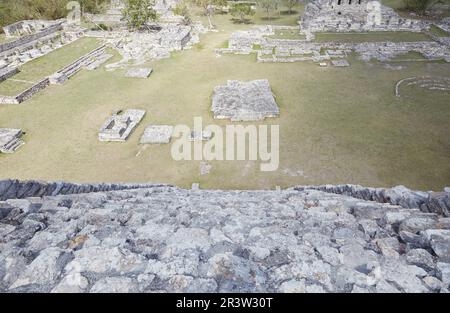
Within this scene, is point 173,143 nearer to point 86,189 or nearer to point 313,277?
point 86,189

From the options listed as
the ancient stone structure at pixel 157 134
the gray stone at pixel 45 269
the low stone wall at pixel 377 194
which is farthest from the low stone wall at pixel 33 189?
the ancient stone structure at pixel 157 134

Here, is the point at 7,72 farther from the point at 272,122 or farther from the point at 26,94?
the point at 272,122

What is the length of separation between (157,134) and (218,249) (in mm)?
11100

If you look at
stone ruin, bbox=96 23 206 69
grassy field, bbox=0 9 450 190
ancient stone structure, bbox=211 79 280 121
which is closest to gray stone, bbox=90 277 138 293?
grassy field, bbox=0 9 450 190

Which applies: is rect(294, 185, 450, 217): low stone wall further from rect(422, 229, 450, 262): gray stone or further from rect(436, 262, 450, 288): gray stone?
rect(436, 262, 450, 288): gray stone

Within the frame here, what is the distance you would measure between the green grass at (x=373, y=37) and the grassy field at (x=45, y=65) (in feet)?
65.5

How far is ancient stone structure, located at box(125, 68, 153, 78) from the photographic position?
65.4 feet

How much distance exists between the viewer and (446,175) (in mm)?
11000

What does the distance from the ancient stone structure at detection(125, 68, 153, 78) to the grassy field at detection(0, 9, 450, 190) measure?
1.43 ft

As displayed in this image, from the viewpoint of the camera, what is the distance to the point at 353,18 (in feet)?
97.6

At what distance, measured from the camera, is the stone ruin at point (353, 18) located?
1113 inches

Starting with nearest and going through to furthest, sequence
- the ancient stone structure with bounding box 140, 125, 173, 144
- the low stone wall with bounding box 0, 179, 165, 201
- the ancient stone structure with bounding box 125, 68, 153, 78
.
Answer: the low stone wall with bounding box 0, 179, 165, 201
the ancient stone structure with bounding box 140, 125, 173, 144
the ancient stone structure with bounding box 125, 68, 153, 78

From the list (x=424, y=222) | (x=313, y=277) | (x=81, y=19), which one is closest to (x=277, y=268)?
(x=313, y=277)
